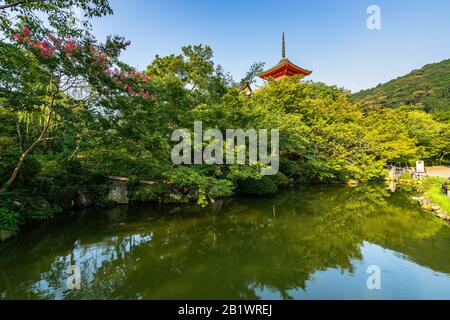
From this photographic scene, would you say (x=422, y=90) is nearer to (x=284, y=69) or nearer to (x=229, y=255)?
(x=284, y=69)

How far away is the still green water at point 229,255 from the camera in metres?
3.57

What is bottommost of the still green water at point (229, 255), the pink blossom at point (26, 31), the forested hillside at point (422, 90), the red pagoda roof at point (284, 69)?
the still green water at point (229, 255)

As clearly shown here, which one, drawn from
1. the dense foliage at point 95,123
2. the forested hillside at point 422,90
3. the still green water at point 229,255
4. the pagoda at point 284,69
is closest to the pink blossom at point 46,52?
the dense foliage at point 95,123

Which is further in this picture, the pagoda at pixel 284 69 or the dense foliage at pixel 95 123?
the pagoda at pixel 284 69

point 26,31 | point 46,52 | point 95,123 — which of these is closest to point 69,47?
point 46,52

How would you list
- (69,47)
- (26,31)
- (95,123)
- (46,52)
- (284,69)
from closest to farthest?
(26,31)
(46,52)
(69,47)
(95,123)
(284,69)

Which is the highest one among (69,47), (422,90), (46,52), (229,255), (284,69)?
(422,90)

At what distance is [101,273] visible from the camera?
4051 mm

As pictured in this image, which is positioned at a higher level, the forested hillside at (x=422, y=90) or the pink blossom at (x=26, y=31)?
the forested hillside at (x=422, y=90)

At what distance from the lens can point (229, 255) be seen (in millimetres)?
4867

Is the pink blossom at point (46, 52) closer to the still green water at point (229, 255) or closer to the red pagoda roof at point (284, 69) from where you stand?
the still green water at point (229, 255)
